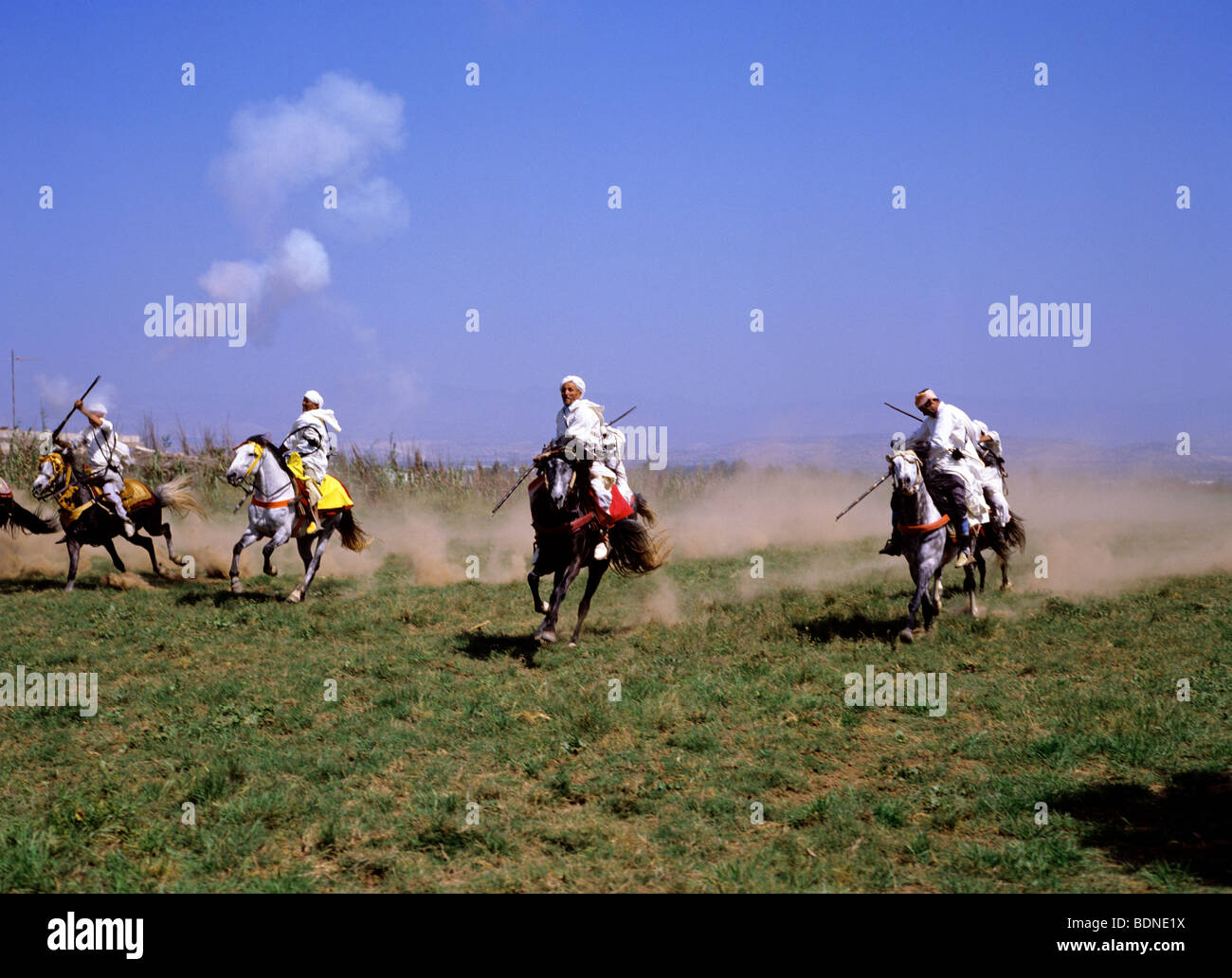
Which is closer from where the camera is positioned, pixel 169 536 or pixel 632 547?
pixel 632 547

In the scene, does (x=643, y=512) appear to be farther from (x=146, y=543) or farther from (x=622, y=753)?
(x=146, y=543)

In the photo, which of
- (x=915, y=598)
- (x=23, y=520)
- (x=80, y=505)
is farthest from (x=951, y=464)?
(x=23, y=520)

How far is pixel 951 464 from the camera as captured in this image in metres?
14.4

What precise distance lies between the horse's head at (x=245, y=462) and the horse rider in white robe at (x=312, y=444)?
508 millimetres

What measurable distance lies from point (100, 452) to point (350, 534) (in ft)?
15.6

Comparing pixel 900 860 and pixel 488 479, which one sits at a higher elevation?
pixel 488 479

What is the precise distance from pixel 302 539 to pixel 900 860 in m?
12.5

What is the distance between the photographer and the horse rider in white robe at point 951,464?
13875 millimetres

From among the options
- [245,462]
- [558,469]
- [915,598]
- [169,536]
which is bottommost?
[915,598]

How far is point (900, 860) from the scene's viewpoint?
6.77 meters
